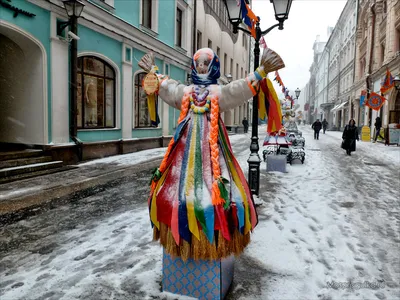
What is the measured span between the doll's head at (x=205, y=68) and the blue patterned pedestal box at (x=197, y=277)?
4.68 feet

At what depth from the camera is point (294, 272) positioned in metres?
3.01

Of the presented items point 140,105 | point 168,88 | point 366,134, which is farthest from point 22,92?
point 366,134

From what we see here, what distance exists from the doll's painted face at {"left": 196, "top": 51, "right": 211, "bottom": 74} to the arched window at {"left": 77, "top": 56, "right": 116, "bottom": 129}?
27.3 feet

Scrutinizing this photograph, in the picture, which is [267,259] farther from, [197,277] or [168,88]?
[168,88]

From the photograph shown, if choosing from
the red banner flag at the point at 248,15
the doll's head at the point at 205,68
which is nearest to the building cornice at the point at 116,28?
the red banner flag at the point at 248,15

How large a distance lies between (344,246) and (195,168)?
7.72 feet

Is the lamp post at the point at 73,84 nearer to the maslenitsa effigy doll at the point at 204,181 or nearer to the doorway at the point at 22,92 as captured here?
the doorway at the point at 22,92

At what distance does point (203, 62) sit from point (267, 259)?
208cm

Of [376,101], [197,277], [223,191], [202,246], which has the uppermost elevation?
[376,101]

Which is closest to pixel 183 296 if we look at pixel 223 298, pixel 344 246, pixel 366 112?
pixel 223 298

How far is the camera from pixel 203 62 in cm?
260

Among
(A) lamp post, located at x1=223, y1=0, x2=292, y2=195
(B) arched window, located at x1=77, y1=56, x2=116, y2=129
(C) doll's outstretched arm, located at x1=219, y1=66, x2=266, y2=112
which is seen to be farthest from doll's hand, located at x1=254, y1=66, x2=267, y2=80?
(B) arched window, located at x1=77, y1=56, x2=116, y2=129

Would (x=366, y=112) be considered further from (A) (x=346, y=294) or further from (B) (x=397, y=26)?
(A) (x=346, y=294)

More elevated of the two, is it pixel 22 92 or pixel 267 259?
pixel 22 92
